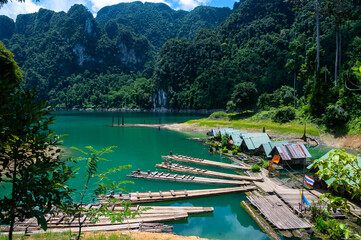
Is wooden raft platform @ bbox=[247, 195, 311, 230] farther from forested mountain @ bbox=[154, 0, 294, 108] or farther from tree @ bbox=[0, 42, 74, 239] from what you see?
forested mountain @ bbox=[154, 0, 294, 108]

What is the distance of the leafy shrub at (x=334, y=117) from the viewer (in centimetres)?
4222

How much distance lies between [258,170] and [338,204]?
934 inches

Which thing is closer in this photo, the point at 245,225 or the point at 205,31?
the point at 245,225

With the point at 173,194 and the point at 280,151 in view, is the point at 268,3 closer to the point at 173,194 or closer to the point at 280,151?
A: the point at 280,151

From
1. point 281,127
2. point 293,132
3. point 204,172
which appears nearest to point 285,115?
point 281,127

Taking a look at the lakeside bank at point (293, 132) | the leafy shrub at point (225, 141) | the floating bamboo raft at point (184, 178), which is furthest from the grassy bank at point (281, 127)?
the floating bamboo raft at point (184, 178)

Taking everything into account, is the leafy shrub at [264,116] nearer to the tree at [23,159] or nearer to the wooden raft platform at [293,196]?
the wooden raft platform at [293,196]

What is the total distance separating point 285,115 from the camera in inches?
2197

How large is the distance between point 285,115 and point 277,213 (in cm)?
4442

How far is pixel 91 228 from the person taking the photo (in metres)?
13.8

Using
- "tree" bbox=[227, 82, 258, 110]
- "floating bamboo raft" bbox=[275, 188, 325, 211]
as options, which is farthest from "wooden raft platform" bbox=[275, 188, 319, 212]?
"tree" bbox=[227, 82, 258, 110]

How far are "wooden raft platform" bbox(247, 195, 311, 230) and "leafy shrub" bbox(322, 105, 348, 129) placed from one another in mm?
32677

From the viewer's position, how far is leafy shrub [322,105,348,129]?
42219 mm

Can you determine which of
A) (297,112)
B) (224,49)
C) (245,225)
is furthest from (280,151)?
(224,49)
